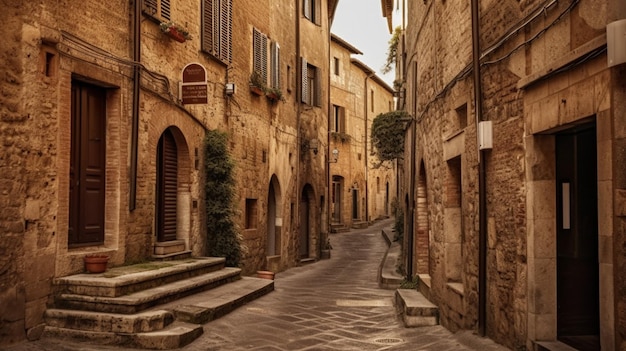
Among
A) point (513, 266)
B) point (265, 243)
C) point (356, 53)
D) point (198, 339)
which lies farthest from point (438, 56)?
point (356, 53)

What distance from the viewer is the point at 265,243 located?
49.0ft

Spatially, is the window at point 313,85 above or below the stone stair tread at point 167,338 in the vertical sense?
above

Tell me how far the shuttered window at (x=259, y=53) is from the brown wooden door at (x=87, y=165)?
663 cm

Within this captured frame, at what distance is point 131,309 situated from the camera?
663cm

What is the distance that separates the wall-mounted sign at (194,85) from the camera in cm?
998

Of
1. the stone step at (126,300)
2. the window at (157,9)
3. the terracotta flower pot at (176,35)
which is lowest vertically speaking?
the stone step at (126,300)

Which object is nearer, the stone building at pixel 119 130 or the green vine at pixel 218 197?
the stone building at pixel 119 130

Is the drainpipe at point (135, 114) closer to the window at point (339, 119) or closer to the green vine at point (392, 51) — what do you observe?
the green vine at point (392, 51)

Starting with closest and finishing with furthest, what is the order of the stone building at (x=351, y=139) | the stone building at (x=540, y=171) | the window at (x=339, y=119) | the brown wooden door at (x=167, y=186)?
the stone building at (x=540, y=171) < the brown wooden door at (x=167, y=186) < the stone building at (x=351, y=139) < the window at (x=339, y=119)

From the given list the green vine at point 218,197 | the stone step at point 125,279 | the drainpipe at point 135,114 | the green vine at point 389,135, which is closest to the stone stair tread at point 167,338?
the stone step at point 125,279

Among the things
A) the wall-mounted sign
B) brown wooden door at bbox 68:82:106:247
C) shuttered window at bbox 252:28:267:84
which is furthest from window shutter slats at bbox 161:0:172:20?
shuttered window at bbox 252:28:267:84

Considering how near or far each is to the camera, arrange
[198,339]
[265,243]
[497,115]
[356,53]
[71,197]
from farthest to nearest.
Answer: [356,53]
[265,243]
[71,197]
[198,339]
[497,115]

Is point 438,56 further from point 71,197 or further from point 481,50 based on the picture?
point 71,197

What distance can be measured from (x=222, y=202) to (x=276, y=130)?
504cm
